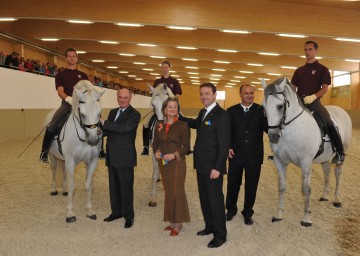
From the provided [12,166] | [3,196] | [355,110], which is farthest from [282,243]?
[355,110]

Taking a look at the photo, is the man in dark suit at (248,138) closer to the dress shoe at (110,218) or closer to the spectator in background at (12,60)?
the dress shoe at (110,218)

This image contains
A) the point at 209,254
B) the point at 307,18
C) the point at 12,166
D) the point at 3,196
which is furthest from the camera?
the point at 307,18

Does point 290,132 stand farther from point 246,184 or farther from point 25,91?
point 25,91

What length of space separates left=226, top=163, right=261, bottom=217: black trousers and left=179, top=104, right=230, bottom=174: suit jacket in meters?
0.86

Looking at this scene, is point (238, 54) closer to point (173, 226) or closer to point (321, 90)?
point (321, 90)

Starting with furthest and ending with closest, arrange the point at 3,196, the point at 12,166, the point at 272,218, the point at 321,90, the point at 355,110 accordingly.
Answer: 1. the point at 355,110
2. the point at 12,166
3. the point at 3,196
4. the point at 321,90
5. the point at 272,218

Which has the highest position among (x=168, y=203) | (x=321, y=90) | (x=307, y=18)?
(x=307, y=18)

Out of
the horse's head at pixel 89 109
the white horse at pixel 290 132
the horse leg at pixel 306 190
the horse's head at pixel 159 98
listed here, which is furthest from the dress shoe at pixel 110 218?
the horse leg at pixel 306 190

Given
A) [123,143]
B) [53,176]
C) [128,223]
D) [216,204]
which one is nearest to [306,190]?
[216,204]

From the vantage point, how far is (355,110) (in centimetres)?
2378

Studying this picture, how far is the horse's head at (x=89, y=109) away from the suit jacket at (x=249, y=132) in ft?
6.01

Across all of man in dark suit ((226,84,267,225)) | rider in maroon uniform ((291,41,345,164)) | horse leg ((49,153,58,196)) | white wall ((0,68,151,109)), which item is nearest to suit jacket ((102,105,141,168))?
man in dark suit ((226,84,267,225))

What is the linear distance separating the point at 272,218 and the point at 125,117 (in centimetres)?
261

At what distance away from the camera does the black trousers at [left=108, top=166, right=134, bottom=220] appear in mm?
4477
